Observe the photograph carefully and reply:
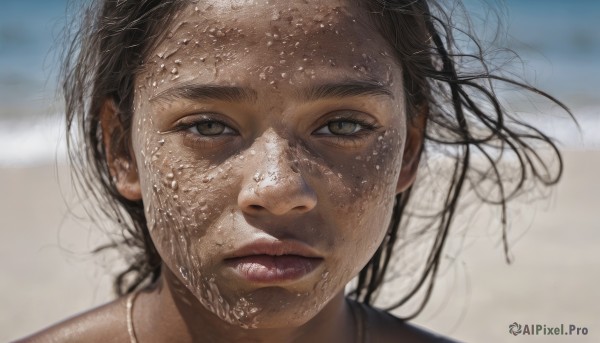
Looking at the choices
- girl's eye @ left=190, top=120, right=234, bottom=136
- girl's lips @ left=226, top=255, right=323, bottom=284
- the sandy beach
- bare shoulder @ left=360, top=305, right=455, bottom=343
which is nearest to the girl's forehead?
girl's eye @ left=190, top=120, right=234, bottom=136

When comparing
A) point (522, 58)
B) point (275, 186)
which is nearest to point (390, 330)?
point (275, 186)

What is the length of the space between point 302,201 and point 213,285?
32cm

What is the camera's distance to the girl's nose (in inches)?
82.4

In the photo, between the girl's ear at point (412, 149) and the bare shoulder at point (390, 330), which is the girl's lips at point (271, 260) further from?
the bare shoulder at point (390, 330)

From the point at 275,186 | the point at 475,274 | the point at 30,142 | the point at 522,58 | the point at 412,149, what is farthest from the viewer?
the point at 30,142

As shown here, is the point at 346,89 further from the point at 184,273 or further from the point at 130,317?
the point at 130,317

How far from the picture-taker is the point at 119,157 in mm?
2619

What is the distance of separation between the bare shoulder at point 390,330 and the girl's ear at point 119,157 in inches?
32.5

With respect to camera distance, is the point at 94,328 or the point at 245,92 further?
the point at 94,328

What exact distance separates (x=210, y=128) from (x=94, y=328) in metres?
0.86

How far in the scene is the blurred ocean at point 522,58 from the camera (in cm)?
845

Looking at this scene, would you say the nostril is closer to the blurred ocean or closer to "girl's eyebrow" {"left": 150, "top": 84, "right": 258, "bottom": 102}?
"girl's eyebrow" {"left": 150, "top": 84, "right": 258, "bottom": 102}

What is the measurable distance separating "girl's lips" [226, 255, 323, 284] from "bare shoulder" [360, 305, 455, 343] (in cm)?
79

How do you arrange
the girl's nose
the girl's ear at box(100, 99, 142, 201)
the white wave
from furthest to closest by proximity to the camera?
the white wave → the girl's ear at box(100, 99, 142, 201) → the girl's nose
